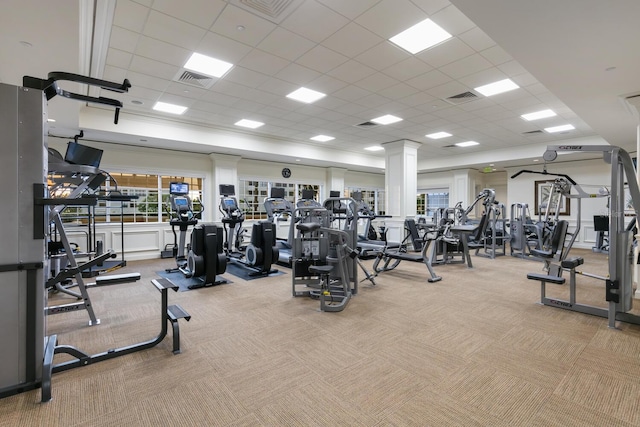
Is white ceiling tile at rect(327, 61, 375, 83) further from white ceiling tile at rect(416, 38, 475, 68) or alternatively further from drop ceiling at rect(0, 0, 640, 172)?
white ceiling tile at rect(416, 38, 475, 68)

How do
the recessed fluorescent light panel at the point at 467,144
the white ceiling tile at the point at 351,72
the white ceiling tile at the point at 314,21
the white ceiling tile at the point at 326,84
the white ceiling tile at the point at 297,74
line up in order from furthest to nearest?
1. the recessed fluorescent light panel at the point at 467,144
2. the white ceiling tile at the point at 326,84
3. the white ceiling tile at the point at 297,74
4. the white ceiling tile at the point at 351,72
5. the white ceiling tile at the point at 314,21

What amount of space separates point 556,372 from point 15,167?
13.5 feet

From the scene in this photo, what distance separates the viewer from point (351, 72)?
4.53 metres

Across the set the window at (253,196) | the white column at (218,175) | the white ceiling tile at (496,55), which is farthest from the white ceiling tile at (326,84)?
the window at (253,196)

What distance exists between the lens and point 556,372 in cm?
230

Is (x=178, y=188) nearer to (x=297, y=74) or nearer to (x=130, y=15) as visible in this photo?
(x=297, y=74)

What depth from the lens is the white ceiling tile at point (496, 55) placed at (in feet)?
12.5

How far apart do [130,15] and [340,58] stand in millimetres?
2470

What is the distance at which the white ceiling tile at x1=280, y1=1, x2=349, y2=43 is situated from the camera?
3.11 m

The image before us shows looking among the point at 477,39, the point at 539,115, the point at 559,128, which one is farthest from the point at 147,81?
the point at 559,128

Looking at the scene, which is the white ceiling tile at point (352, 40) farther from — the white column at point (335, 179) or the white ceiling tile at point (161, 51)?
the white column at point (335, 179)

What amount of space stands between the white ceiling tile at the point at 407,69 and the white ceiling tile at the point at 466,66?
29 cm

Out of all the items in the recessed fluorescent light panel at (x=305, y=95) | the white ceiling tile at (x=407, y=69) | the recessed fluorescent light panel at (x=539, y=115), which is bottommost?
the recessed fluorescent light panel at (x=539, y=115)

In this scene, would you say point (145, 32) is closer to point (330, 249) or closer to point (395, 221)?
point (330, 249)
